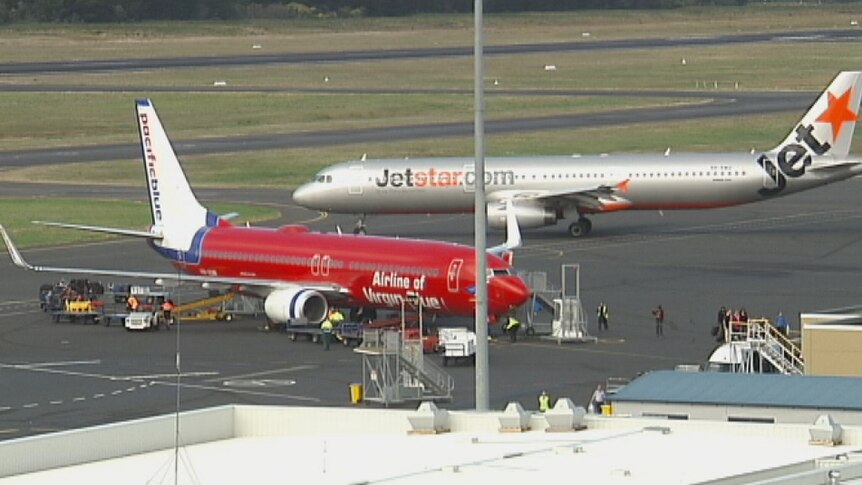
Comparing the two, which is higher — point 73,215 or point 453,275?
point 73,215

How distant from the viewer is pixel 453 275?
245ft

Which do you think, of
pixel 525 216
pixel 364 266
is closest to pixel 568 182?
pixel 525 216

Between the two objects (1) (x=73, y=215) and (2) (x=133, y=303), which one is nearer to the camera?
(2) (x=133, y=303)

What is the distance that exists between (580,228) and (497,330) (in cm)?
2950

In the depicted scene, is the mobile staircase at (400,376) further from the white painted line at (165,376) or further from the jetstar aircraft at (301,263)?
the jetstar aircraft at (301,263)

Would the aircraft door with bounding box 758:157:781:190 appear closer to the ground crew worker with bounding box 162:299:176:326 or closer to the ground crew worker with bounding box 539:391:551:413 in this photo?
the ground crew worker with bounding box 162:299:176:326

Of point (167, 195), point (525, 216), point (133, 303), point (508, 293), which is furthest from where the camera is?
point (525, 216)

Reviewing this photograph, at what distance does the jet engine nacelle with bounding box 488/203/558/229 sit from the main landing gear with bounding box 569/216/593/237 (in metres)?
1.29

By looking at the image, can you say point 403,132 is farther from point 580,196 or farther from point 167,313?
point 167,313

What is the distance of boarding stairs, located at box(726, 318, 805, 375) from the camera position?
2507 inches

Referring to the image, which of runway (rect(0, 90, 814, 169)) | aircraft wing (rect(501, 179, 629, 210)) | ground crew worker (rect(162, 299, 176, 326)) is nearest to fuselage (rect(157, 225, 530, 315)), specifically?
ground crew worker (rect(162, 299, 176, 326))

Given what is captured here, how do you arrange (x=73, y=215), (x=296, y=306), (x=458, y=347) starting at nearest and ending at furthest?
(x=458, y=347)
(x=296, y=306)
(x=73, y=215)

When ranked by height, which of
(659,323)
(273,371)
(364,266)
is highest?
(364,266)

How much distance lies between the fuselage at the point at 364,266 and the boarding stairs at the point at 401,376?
25.6ft
